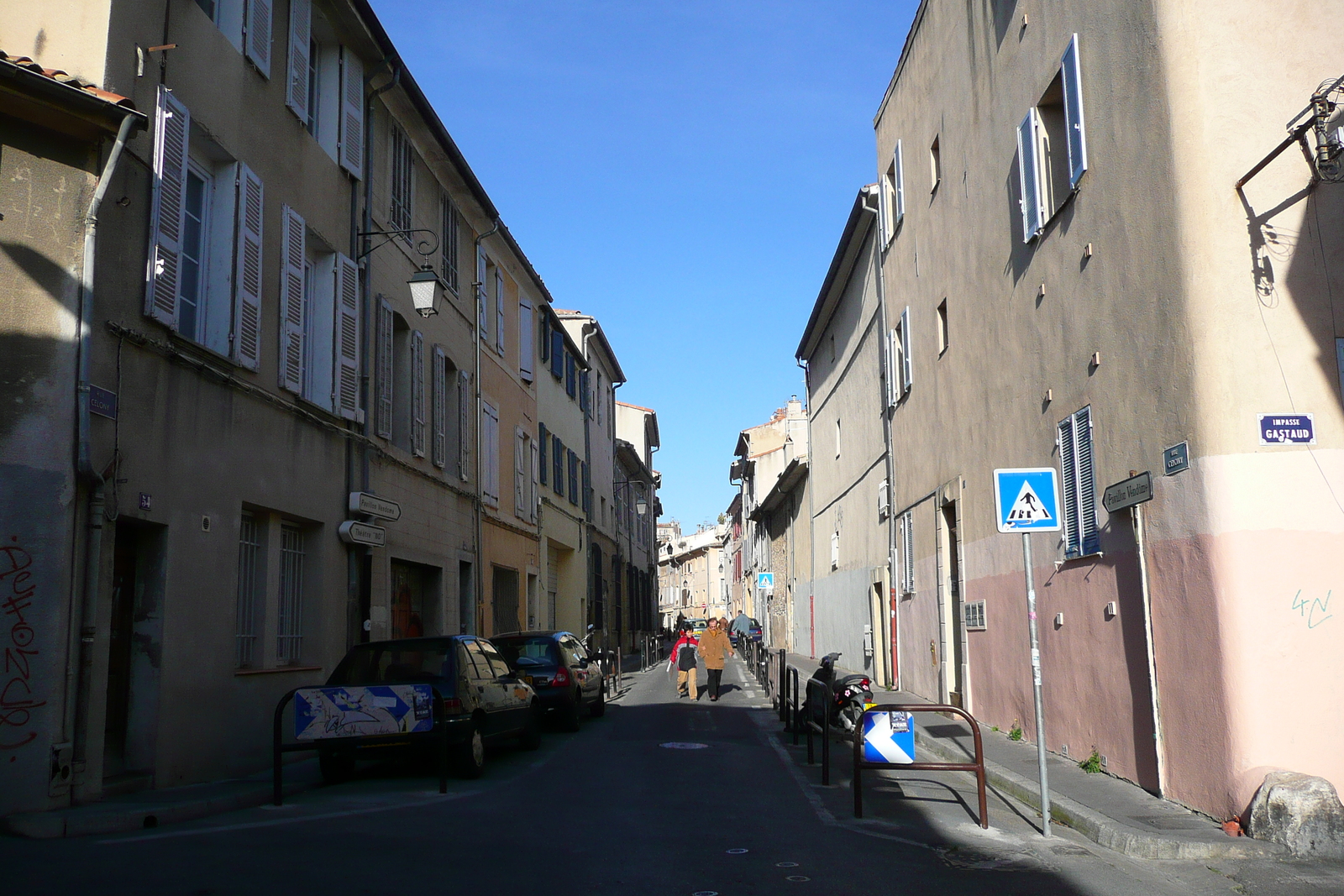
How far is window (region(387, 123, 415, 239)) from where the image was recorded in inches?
672

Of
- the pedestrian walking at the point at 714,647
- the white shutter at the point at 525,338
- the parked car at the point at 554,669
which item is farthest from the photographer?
the white shutter at the point at 525,338

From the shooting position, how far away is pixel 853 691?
12.9 m

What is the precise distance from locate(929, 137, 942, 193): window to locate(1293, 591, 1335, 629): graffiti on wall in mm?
9837

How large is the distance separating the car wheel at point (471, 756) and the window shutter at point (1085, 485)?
19.9 ft

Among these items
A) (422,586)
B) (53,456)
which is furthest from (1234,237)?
(422,586)

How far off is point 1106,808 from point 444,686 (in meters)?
5.96

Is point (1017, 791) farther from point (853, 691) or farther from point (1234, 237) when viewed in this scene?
point (1234, 237)

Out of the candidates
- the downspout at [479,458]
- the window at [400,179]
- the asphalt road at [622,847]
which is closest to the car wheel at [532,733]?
the asphalt road at [622,847]

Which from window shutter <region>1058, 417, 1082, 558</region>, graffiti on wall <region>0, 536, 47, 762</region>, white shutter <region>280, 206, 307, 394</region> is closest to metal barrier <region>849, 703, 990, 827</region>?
window shutter <region>1058, 417, 1082, 558</region>

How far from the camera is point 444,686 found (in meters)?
10.8

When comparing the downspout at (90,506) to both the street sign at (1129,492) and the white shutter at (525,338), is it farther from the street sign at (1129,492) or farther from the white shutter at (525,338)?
the white shutter at (525,338)

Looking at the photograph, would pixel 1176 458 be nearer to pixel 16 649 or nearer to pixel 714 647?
pixel 16 649

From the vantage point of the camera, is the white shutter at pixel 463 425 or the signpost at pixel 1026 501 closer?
the signpost at pixel 1026 501

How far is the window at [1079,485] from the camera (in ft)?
33.2
